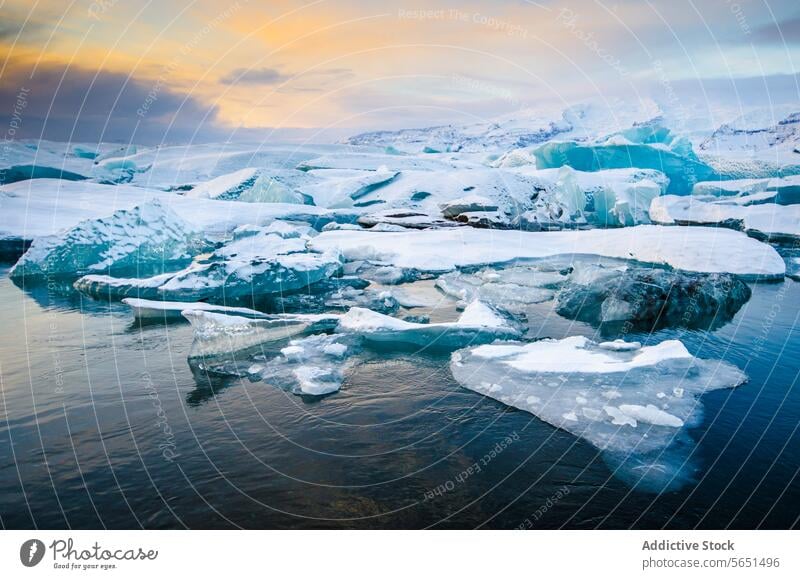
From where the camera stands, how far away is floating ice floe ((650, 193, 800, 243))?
21.0 metres

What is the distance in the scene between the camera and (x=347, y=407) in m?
6.46

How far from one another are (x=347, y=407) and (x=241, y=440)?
1340mm

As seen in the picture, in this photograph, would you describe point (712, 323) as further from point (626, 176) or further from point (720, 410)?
point (626, 176)

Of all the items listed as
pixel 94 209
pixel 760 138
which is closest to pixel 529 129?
pixel 760 138

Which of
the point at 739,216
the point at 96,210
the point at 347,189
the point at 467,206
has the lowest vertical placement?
the point at 739,216

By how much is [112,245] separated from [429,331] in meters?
11.6

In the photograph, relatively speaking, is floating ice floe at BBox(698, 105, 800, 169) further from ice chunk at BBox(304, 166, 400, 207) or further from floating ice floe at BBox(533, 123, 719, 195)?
ice chunk at BBox(304, 166, 400, 207)

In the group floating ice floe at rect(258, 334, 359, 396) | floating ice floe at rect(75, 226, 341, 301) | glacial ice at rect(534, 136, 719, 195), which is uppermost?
glacial ice at rect(534, 136, 719, 195)

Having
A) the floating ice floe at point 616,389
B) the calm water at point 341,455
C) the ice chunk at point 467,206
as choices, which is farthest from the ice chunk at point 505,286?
the ice chunk at point 467,206

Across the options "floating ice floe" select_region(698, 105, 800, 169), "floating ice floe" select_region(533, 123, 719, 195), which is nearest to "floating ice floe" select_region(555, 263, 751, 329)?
"floating ice floe" select_region(533, 123, 719, 195)

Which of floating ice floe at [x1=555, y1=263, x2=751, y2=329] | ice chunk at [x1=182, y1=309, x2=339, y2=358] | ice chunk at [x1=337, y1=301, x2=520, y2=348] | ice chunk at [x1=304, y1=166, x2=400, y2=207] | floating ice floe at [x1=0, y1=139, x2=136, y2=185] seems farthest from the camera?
floating ice floe at [x1=0, y1=139, x2=136, y2=185]

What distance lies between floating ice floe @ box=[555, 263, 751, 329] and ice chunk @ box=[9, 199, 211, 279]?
12470mm

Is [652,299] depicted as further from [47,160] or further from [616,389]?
[47,160]

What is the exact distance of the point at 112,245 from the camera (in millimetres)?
15602
